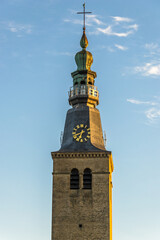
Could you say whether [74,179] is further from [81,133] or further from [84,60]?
[84,60]

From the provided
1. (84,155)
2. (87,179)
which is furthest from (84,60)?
(87,179)

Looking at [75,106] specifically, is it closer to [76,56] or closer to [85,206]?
[76,56]

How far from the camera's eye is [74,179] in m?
68.9

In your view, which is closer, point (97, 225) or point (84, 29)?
point (97, 225)

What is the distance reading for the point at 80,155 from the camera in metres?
69.4

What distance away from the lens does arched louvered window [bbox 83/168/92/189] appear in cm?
6844

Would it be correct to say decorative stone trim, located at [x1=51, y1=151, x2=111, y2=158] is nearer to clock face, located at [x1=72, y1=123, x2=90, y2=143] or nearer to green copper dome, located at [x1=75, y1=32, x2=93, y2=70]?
clock face, located at [x1=72, y1=123, x2=90, y2=143]

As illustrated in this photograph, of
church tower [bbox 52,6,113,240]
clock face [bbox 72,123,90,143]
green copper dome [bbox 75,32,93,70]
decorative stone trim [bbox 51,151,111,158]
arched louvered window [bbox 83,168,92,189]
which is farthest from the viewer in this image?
green copper dome [bbox 75,32,93,70]

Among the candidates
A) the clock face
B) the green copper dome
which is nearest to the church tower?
the clock face

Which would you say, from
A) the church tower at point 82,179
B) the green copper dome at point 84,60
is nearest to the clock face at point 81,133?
the church tower at point 82,179

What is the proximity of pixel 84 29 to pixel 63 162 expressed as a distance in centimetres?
1568

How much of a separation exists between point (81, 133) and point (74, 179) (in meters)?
4.70

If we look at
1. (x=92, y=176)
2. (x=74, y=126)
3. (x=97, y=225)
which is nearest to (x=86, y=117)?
(x=74, y=126)

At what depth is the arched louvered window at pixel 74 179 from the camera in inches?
2697
